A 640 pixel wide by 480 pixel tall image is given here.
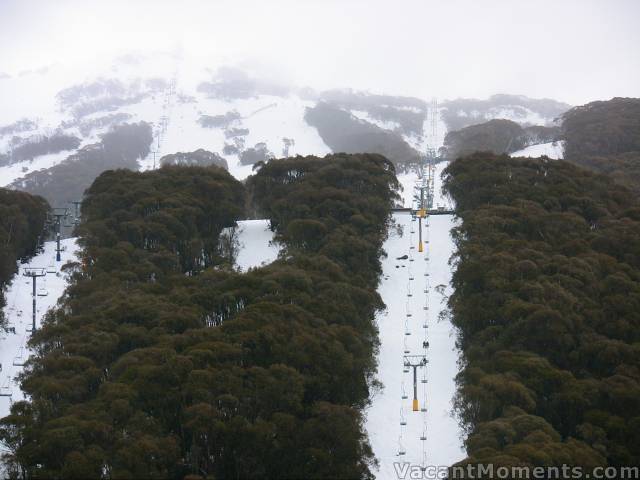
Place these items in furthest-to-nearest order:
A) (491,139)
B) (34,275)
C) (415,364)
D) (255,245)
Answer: (491,139), (255,245), (34,275), (415,364)

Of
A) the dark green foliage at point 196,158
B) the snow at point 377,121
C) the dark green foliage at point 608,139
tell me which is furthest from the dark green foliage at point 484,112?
the dark green foliage at point 608,139

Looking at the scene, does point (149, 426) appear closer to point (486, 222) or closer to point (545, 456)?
point (545, 456)

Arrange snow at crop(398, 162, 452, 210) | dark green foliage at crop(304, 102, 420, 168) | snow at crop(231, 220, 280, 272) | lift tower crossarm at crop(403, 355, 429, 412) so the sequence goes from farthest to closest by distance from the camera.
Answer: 1. dark green foliage at crop(304, 102, 420, 168)
2. snow at crop(398, 162, 452, 210)
3. snow at crop(231, 220, 280, 272)
4. lift tower crossarm at crop(403, 355, 429, 412)

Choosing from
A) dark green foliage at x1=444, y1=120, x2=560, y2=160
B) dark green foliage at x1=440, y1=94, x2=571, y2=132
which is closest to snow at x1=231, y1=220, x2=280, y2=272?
dark green foliage at x1=444, y1=120, x2=560, y2=160

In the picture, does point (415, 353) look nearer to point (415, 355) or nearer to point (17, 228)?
point (415, 355)

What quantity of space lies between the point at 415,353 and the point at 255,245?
15.0 m

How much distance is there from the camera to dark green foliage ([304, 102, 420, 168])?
12970 centimetres

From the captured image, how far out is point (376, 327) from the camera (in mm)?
35000

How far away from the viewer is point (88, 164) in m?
137

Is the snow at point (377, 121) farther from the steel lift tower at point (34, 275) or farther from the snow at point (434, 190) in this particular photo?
the steel lift tower at point (34, 275)

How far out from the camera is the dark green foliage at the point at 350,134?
12970cm

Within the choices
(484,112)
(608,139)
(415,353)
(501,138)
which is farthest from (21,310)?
(484,112)

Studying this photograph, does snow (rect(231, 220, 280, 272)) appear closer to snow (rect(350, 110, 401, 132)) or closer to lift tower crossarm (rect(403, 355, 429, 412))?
lift tower crossarm (rect(403, 355, 429, 412))

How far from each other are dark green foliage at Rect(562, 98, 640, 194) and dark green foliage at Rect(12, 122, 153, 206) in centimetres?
6721
